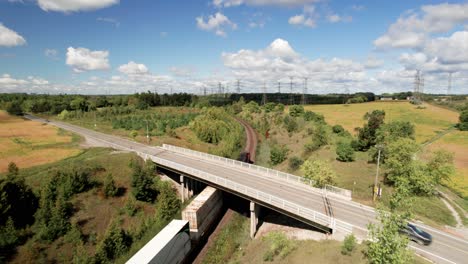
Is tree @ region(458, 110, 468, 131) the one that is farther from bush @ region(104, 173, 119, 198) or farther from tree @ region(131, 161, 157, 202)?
bush @ region(104, 173, 119, 198)

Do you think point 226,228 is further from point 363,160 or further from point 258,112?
point 258,112

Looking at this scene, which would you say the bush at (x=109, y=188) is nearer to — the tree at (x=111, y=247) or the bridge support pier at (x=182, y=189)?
the tree at (x=111, y=247)

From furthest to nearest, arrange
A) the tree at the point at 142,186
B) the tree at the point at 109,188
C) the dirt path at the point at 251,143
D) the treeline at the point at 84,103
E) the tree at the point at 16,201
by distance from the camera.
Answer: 1. the treeline at the point at 84,103
2. the dirt path at the point at 251,143
3. the tree at the point at 142,186
4. the tree at the point at 109,188
5. the tree at the point at 16,201

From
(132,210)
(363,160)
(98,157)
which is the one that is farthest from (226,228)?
(363,160)

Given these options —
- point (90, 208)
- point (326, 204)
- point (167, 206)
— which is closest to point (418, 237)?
point (326, 204)

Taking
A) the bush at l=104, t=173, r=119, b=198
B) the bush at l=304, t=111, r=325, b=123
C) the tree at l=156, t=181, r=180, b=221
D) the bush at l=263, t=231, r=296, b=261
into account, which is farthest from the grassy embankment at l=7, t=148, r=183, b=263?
the bush at l=304, t=111, r=325, b=123

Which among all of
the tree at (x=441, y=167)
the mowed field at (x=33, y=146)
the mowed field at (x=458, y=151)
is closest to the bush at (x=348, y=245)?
the tree at (x=441, y=167)
